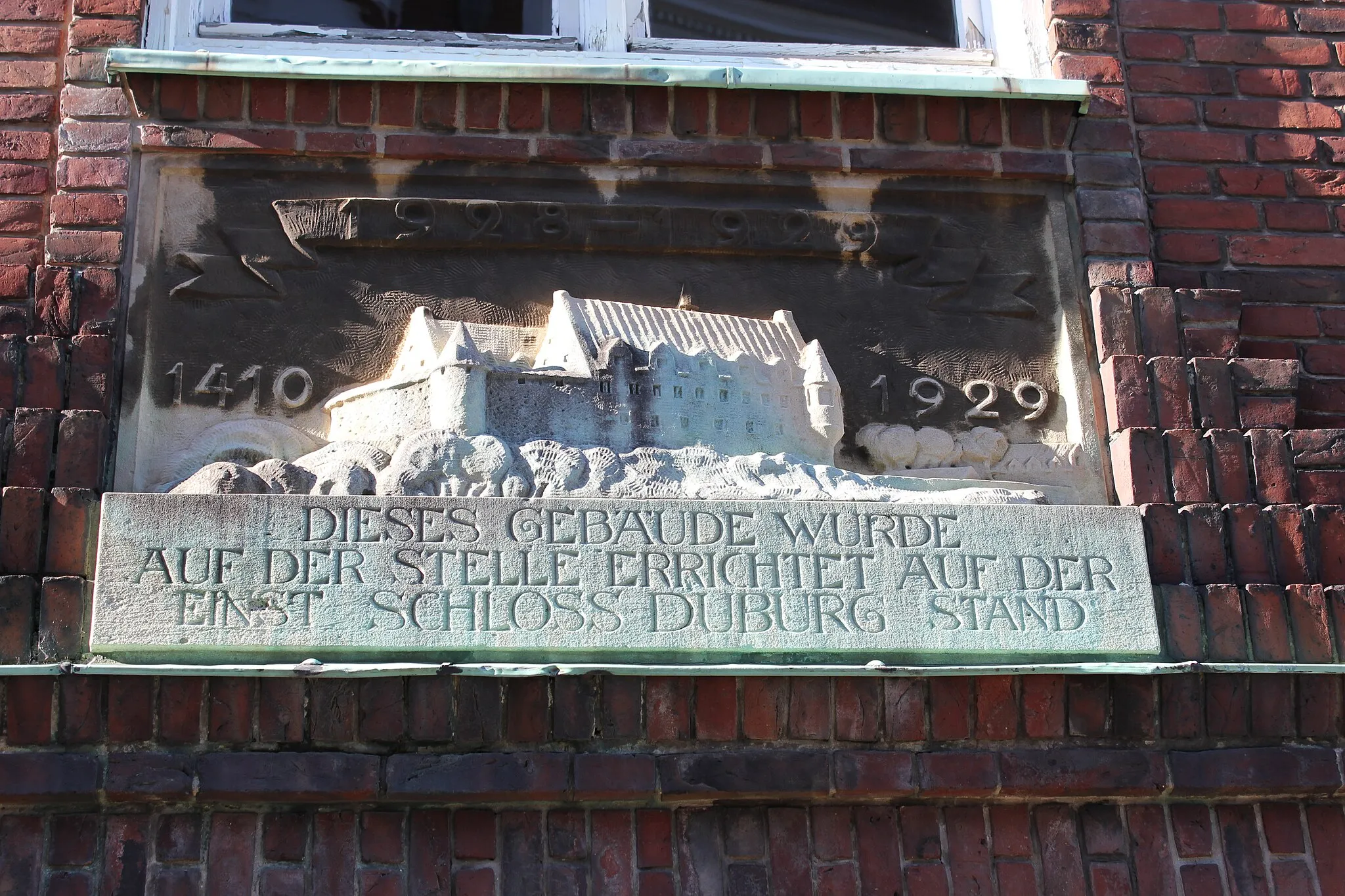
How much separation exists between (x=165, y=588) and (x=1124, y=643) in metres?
2.47

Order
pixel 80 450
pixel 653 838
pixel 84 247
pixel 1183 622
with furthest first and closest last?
pixel 84 247 → pixel 1183 622 → pixel 80 450 → pixel 653 838

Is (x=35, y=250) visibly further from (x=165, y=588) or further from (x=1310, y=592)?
(x=1310, y=592)

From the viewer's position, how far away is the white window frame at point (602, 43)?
5188 mm

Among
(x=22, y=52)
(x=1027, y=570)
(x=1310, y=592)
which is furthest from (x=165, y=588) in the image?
(x=1310, y=592)

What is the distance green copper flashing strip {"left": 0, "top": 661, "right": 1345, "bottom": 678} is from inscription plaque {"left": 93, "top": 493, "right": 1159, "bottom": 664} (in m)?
0.05

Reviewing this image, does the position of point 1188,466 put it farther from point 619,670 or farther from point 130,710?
point 130,710

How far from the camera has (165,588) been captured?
4051 millimetres

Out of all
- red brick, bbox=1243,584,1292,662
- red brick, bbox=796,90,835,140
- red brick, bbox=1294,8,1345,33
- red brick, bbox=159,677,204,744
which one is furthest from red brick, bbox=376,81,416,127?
red brick, bbox=1294,8,1345,33

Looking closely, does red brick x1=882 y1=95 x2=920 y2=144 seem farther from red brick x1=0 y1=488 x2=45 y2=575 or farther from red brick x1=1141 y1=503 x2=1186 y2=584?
red brick x1=0 y1=488 x2=45 y2=575

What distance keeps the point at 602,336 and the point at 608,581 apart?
33.6 inches

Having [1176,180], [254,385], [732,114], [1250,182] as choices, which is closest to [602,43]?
[732,114]

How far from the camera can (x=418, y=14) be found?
17.7 ft

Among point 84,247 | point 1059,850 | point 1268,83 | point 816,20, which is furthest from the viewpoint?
point 816,20

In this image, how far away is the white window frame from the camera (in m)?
5.19
